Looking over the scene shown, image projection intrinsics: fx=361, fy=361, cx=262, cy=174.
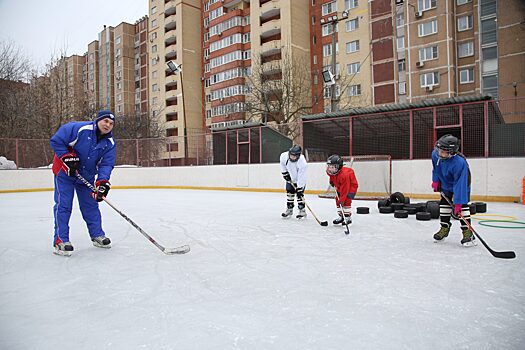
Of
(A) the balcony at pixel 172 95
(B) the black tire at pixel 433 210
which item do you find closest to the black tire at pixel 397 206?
(B) the black tire at pixel 433 210

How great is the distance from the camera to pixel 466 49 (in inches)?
955

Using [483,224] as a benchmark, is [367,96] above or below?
above

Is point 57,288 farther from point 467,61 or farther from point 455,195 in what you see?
point 467,61

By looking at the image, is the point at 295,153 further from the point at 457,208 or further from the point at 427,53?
the point at 427,53

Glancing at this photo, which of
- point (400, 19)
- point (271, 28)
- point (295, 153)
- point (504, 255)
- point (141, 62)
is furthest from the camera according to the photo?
point (141, 62)

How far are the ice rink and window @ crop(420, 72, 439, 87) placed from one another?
75.3 ft

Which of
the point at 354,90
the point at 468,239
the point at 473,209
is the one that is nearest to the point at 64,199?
the point at 468,239

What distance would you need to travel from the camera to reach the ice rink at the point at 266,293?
1.69 metres

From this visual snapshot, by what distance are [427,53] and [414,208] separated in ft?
74.1

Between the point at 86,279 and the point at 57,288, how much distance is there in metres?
0.22

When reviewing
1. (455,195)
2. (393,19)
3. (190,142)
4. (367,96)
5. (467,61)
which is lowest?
(455,195)

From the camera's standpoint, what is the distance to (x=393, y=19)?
25.8 metres

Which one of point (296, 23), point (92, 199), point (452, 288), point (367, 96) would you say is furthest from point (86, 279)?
point (296, 23)

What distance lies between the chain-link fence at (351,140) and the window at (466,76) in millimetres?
15589
